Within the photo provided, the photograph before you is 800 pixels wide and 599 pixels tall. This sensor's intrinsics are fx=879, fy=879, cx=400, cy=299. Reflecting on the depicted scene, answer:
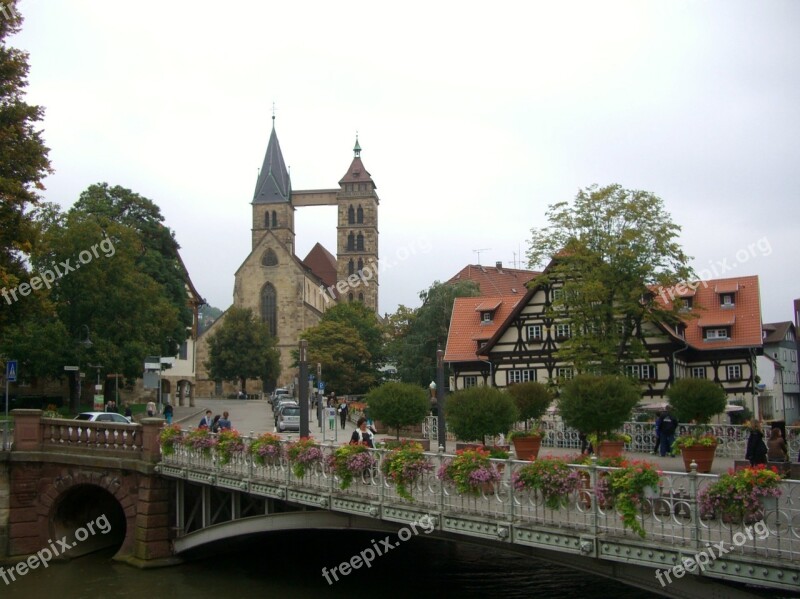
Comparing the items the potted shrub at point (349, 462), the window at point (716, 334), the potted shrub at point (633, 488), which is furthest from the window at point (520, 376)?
the potted shrub at point (633, 488)

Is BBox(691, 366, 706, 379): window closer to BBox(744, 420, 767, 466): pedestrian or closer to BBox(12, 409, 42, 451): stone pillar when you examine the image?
BBox(744, 420, 767, 466): pedestrian

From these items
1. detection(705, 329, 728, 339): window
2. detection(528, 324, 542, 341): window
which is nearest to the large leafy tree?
detection(528, 324, 542, 341): window

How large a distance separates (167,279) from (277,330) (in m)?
45.5

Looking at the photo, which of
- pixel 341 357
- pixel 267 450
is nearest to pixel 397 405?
→ pixel 267 450

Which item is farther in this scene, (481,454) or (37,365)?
(37,365)

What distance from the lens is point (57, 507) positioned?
25.9 m

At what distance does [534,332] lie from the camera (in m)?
41.8

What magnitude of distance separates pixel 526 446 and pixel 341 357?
53.9 m

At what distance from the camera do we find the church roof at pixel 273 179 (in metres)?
110

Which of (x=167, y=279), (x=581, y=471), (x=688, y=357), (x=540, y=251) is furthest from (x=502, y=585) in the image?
(x=167, y=279)

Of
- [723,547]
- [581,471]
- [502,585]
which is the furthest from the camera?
[502,585]

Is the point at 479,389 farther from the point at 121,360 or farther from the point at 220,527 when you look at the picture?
the point at 121,360

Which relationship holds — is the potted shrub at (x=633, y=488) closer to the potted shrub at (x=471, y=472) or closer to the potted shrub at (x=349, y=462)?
the potted shrub at (x=471, y=472)

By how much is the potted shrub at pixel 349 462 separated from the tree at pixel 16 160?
1263cm
